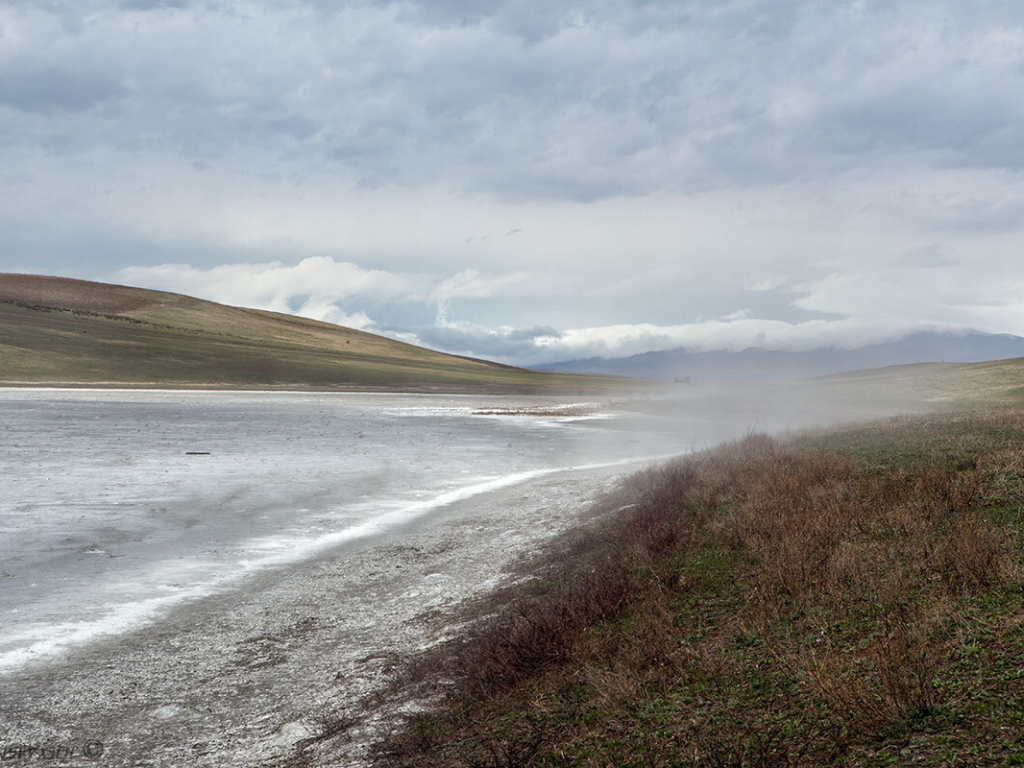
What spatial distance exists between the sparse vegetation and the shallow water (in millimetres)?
6623

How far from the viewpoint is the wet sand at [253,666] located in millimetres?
8055

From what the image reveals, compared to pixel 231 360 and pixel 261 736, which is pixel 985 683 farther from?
pixel 231 360

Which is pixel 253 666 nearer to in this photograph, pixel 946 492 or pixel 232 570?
pixel 232 570

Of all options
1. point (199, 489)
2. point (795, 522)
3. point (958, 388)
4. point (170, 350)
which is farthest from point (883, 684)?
point (170, 350)

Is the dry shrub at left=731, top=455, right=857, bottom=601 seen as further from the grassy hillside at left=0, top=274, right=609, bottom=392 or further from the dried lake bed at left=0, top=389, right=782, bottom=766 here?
the grassy hillside at left=0, top=274, right=609, bottom=392

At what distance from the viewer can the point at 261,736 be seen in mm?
8133

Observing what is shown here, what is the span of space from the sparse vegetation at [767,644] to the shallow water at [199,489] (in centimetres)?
662

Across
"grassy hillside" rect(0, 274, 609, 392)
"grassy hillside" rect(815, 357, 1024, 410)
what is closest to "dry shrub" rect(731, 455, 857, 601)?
"grassy hillside" rect(815, 357, 1024, 410)

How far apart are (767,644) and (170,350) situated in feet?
455

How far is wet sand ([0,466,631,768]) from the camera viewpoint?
8.05 m

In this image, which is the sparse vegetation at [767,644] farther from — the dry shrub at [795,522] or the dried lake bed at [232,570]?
the dried lake bed at [232,570]

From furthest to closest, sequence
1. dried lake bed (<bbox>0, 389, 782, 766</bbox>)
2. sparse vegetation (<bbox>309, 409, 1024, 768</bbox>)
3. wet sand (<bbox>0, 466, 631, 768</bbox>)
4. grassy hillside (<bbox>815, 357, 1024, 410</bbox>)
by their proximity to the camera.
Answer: grassy hillside (<bbox>815, 357, 1024, 410</bbox>) < dried lake bed (<bbox>0, 389, 782, 766</bbox>) < wet sand (<bbox>0, 466, 631, 768</bbox>) < sparse vegetation (<bbox>309, 409, 1024, 768</bbox>)

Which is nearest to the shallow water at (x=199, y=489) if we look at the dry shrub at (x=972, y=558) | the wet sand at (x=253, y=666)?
the wet sand at (x=253, y=666)

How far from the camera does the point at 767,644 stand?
7484 mm
